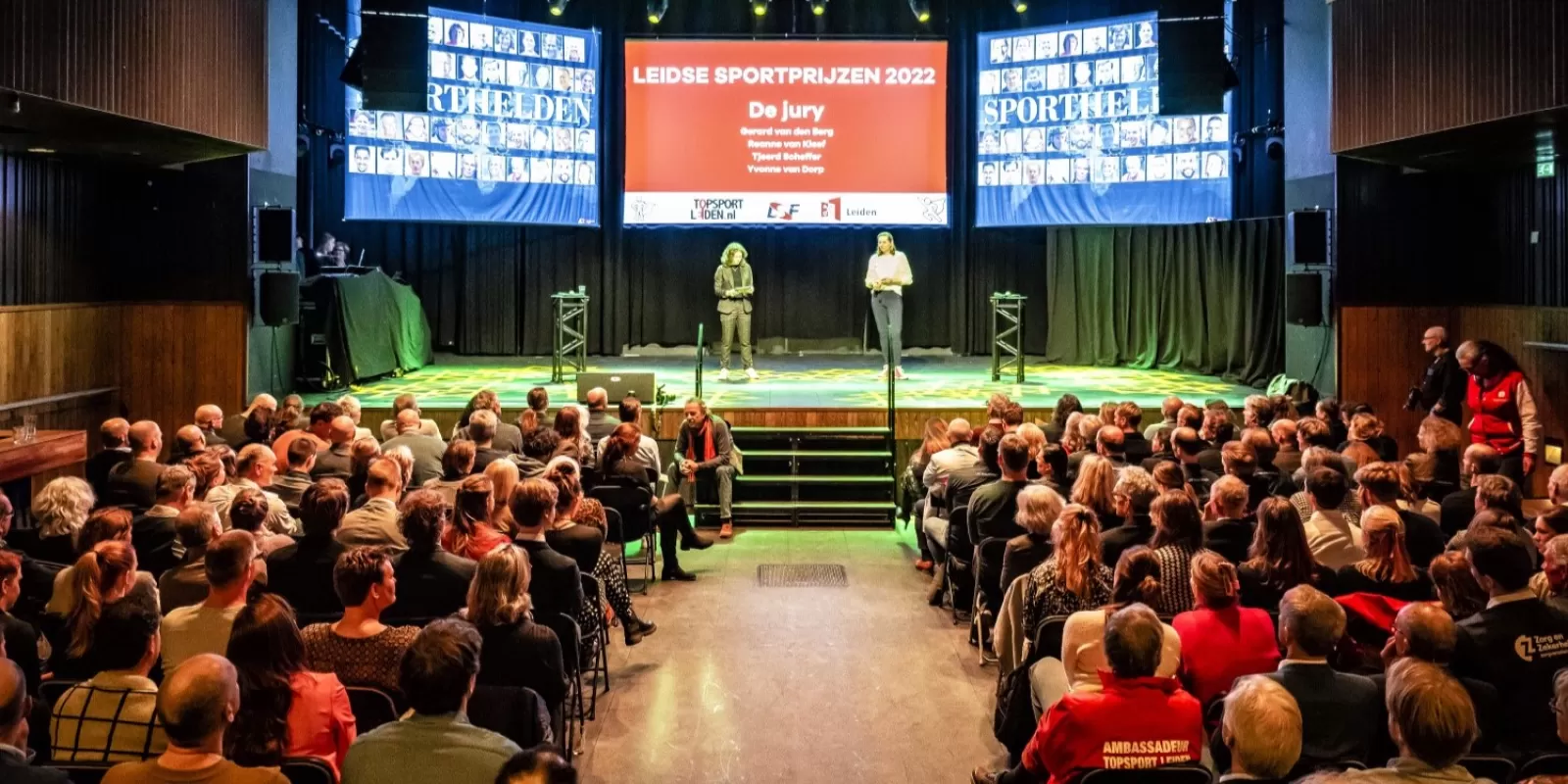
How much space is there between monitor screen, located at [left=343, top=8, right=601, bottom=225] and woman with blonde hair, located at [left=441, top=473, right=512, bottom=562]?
8572 millimetres

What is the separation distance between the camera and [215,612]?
419cm

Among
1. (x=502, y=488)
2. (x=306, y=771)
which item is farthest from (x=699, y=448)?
(x=306, y=771)

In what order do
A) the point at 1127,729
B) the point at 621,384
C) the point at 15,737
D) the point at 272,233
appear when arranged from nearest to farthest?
the point at 15,737, the point at 1127,729, the point at 621,384, the point at 272,233

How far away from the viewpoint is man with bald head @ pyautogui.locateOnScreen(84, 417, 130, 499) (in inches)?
286

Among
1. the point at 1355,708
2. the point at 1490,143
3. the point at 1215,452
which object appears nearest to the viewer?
the point at 1355,708

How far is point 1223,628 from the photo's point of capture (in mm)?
4320

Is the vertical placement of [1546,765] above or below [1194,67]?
below

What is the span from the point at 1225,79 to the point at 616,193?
776 cm

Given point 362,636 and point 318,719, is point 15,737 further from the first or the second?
point 362,636

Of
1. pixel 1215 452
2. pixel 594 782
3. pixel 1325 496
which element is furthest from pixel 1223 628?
pixel 1215 452

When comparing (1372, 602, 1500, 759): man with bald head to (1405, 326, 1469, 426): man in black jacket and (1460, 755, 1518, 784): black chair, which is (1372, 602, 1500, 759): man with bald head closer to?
(1460, 755, 1518, 784): black chair

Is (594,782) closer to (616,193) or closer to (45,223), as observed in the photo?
(45,223)

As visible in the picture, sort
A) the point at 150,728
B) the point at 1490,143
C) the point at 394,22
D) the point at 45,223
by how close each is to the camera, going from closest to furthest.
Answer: the point at 150,728
the point at 1490,143
the point at 45,223
the point at 394,22

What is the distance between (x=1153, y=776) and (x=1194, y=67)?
10935 millimetres
